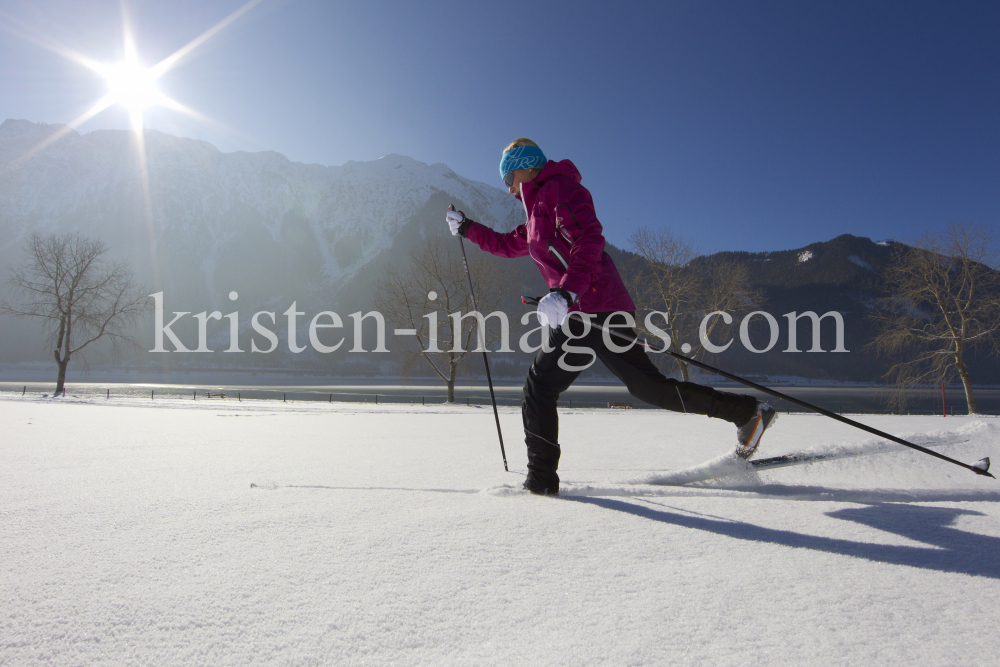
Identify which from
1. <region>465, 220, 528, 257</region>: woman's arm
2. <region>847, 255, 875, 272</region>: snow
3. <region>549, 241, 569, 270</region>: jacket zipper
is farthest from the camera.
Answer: <region>847, 255, 875, 272</region>: snow

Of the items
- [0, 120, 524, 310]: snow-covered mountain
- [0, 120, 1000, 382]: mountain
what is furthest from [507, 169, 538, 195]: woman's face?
[0, 120, 524, 310]: snow-covered mountain

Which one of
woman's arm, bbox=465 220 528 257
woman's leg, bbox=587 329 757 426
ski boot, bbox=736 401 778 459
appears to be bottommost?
ski boot, bbox=736 401 778 459

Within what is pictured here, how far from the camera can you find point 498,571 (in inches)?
39.2

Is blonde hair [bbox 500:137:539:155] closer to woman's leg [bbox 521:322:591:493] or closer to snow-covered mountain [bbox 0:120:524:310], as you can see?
woman's leg [bbox 521:322:591:493]

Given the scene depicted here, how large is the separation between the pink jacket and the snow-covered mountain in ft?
376

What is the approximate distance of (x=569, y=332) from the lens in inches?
82.4

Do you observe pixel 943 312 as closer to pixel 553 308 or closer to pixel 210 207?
pixel 553 308

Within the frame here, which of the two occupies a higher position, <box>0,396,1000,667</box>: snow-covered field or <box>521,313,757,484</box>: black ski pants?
<box>521,313,757,484</box>: black ski pants

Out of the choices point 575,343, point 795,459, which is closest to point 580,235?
point 575,343

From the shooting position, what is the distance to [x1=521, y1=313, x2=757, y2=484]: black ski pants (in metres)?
2.06

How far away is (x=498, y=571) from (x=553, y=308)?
1.17m

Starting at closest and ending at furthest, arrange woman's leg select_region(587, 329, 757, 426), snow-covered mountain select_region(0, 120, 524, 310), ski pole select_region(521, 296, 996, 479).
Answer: ski pole select_region(521, 296, 996, 479) < woman's leg select_region(587, 329, 757, 426) < snow-covered mountain select_region(0, 120, 524, 310)

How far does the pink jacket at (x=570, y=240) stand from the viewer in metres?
2.03

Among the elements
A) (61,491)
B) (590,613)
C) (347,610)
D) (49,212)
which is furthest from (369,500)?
(49,212)
